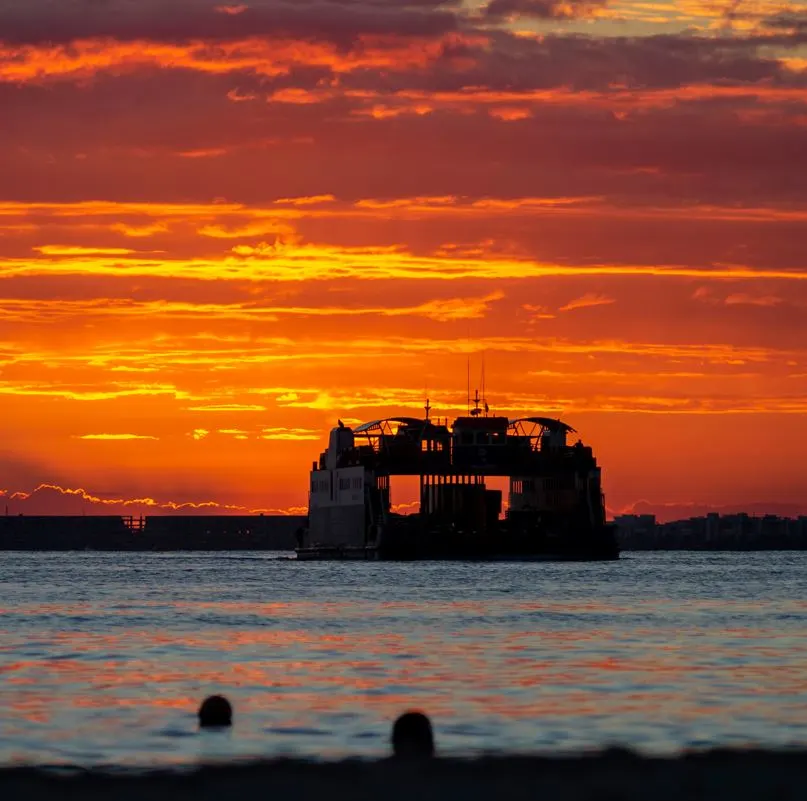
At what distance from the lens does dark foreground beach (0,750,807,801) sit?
21438 mm

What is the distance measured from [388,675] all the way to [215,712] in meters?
13.3

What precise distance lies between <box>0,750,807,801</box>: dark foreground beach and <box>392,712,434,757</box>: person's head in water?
4282mm

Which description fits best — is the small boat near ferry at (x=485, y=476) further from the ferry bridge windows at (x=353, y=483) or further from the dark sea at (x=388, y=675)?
the dark sea at (x=388, y=675)

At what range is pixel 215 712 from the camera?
34.6 meters

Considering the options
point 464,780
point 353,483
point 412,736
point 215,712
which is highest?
point 353,483

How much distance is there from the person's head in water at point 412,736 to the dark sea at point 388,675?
4.18 ft

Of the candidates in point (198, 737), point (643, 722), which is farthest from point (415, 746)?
point (643, 722)

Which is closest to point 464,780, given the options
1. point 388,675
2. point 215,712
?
Answer: point 215,712

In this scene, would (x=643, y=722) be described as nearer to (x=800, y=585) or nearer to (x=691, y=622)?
(x=691, y=622)

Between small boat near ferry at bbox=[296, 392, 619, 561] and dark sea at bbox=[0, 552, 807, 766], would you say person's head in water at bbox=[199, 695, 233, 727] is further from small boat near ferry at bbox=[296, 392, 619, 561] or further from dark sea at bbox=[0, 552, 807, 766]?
small boat near ferry at bbox=[296, 392, 619, 561]

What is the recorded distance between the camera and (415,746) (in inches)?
1138

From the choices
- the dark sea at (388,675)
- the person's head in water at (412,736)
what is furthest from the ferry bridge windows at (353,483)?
the person's head in water at (412,736)

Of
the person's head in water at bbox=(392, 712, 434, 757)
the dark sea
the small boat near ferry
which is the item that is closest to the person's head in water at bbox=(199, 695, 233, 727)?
the dark sea

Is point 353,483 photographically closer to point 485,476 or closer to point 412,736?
point 485,476
